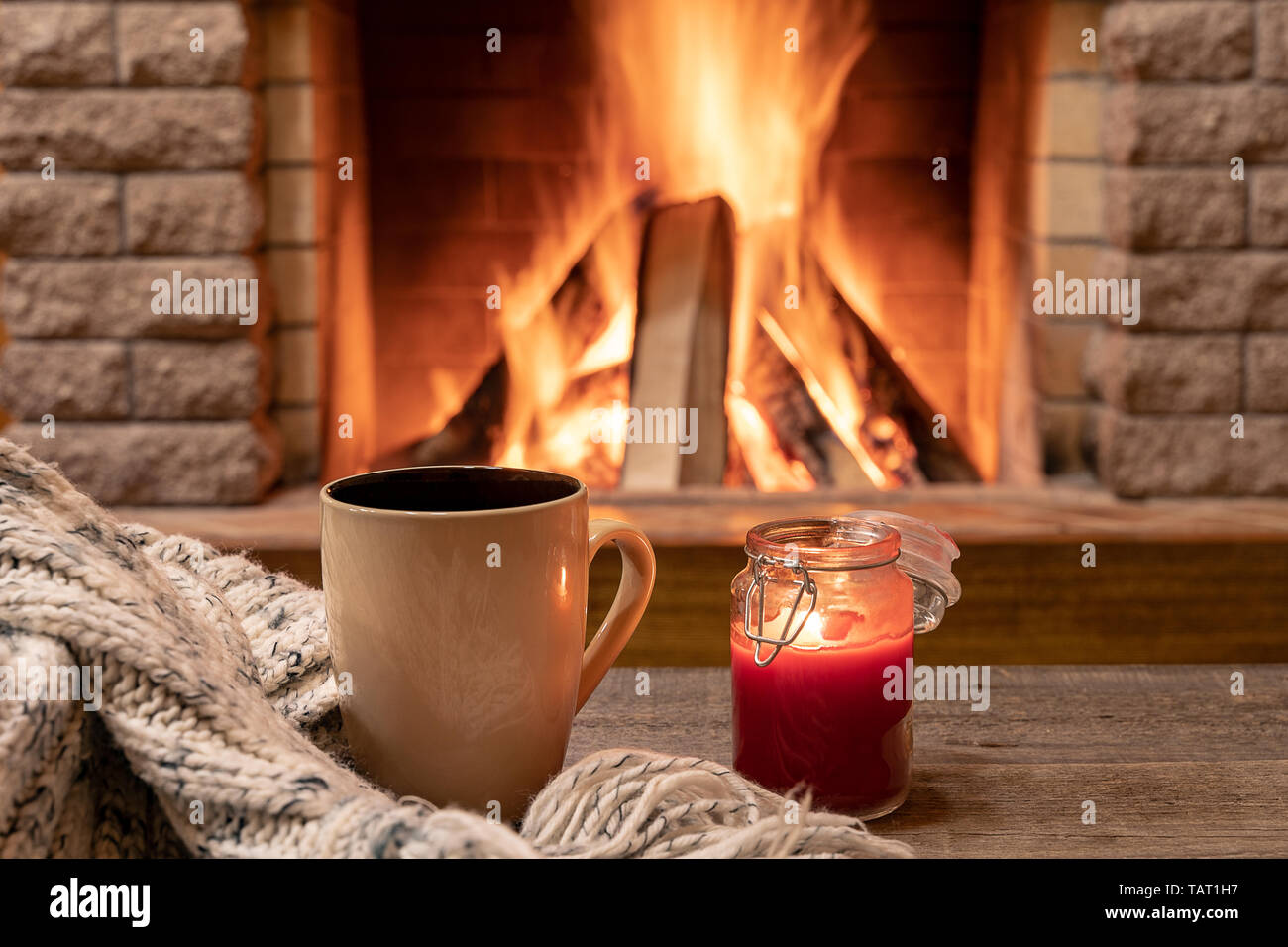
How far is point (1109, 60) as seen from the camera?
5.46ft

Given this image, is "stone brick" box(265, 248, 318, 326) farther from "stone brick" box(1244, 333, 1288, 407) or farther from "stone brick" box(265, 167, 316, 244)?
"stone brick" box(1244, 333, 1288, 407)

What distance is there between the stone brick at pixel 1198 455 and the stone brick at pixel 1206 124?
0.31 meters

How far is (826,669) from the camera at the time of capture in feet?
1.75

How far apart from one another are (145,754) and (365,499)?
140mm

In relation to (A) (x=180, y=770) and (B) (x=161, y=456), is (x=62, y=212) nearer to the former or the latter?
(B) (x=161, y=456)

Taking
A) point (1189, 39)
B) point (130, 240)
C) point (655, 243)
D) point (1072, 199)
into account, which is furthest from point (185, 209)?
point (1189, 39)

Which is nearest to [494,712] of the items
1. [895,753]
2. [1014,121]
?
[895,753]

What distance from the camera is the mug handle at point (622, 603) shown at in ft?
1.82

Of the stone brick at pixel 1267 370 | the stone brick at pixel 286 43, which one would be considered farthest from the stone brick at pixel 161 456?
the stone brick at pixel 1267 370

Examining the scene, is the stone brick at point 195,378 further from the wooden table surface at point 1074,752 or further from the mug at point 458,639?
the mug at point 458,639

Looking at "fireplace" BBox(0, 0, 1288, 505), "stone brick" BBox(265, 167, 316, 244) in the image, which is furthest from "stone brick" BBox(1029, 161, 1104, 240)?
"stone brick" BBox(265, 167, 316, 244)

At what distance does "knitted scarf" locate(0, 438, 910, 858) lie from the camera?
41cm

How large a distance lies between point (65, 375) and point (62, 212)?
199 millimetres
